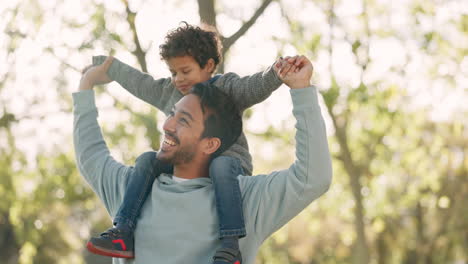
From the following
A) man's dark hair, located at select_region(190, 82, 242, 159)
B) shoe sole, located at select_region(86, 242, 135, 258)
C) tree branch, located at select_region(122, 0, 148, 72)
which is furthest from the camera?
tree branch, located at select_region(122, 0, 148, 72)

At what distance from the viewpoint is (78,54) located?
855 cm

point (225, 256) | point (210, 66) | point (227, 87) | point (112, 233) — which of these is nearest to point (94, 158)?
point (112, 233)

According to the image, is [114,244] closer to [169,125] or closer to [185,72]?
[169,125]

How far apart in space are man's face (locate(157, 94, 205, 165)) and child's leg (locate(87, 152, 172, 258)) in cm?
21

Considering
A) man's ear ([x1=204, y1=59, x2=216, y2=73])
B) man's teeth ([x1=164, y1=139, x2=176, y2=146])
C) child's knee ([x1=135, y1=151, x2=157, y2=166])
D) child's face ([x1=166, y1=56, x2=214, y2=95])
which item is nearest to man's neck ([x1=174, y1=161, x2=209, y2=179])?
man's teeth ([x1=164, y1=139, x2=176, y2=146])

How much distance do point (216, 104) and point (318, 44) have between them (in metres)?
8.68

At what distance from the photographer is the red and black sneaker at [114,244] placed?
2607mm

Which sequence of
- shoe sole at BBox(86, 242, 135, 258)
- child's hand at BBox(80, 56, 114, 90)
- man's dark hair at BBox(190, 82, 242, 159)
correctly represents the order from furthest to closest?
child's hand at BBox(80, 56, 114, 90)
man's dark hair at BBox(190, 82, 242, 159)
shoe sole at BBox(86, 242, 135, 258)

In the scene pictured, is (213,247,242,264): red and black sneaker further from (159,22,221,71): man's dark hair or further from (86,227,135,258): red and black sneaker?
(159,22,221,71): man's dark hair

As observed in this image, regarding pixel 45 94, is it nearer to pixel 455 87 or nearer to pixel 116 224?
pixel 455 87

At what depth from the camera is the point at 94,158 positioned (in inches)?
112

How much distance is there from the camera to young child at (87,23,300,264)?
8.31 ft

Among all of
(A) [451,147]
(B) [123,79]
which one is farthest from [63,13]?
(A) [451,147]

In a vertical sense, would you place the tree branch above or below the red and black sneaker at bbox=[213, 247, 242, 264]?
above
